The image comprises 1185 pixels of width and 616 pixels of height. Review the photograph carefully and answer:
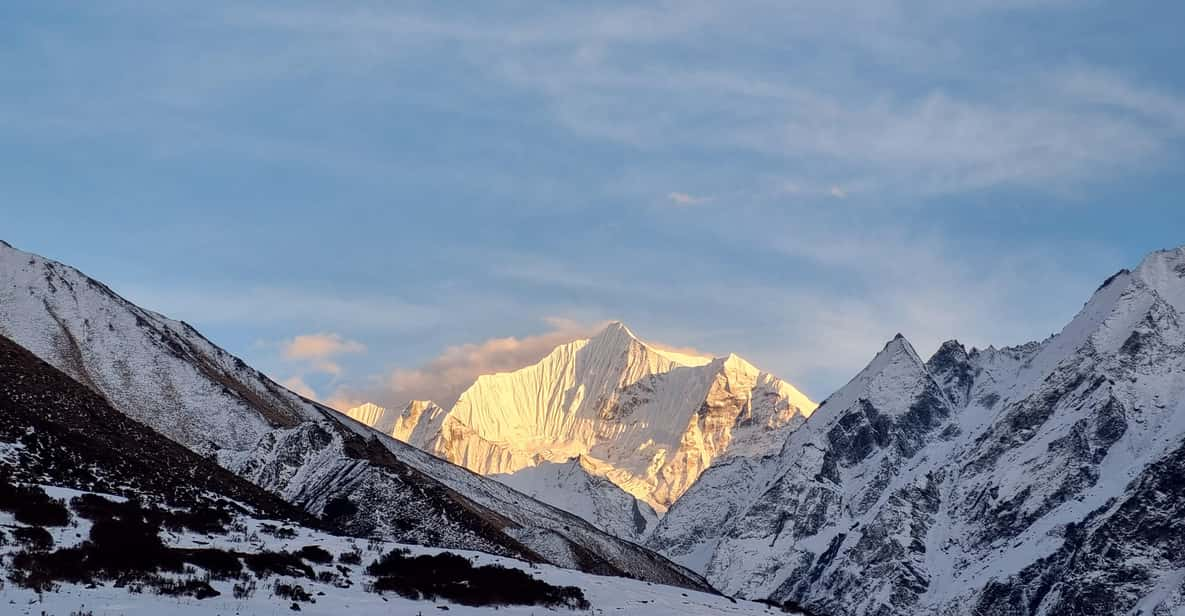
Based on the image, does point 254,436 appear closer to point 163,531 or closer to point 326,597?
point 163,531

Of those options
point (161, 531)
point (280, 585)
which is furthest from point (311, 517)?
point (280, 585)

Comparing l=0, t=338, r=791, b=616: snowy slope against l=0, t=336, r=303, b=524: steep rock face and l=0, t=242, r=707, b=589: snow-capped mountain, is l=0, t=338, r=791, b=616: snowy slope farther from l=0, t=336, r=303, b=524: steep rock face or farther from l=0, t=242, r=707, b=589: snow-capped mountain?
l=0, t=242, r=707, b=589: snow-capped mountain

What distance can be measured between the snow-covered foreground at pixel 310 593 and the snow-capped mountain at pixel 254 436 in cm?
3760

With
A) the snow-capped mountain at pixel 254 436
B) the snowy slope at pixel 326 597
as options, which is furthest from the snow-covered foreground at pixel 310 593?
the snow-capped mountain at pixel 254 436

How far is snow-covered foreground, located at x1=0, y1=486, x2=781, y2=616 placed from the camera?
1785 inches

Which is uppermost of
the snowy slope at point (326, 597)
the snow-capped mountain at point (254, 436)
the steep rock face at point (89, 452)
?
the snow-capped mountain at point (254, 436)

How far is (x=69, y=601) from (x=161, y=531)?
15617 mm

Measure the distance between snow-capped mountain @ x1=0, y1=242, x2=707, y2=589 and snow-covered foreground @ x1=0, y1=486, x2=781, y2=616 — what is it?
37597 mm

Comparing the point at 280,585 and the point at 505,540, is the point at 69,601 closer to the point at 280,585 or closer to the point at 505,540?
the point at 280,585

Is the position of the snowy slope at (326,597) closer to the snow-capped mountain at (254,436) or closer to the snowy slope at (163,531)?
the snowy slope at (163,531)

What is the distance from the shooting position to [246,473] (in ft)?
431

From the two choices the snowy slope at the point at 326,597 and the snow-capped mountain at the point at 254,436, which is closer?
the snowy slope at the point at 326,597

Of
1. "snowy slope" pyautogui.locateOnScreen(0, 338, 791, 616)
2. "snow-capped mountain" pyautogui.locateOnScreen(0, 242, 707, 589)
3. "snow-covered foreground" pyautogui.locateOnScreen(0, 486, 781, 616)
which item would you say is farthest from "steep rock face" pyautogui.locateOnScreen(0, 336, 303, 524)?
"snow-covered foreground" pyautogui.locateOnScreen(0, 486, 781, 616)

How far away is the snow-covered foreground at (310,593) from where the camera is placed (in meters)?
45.3
